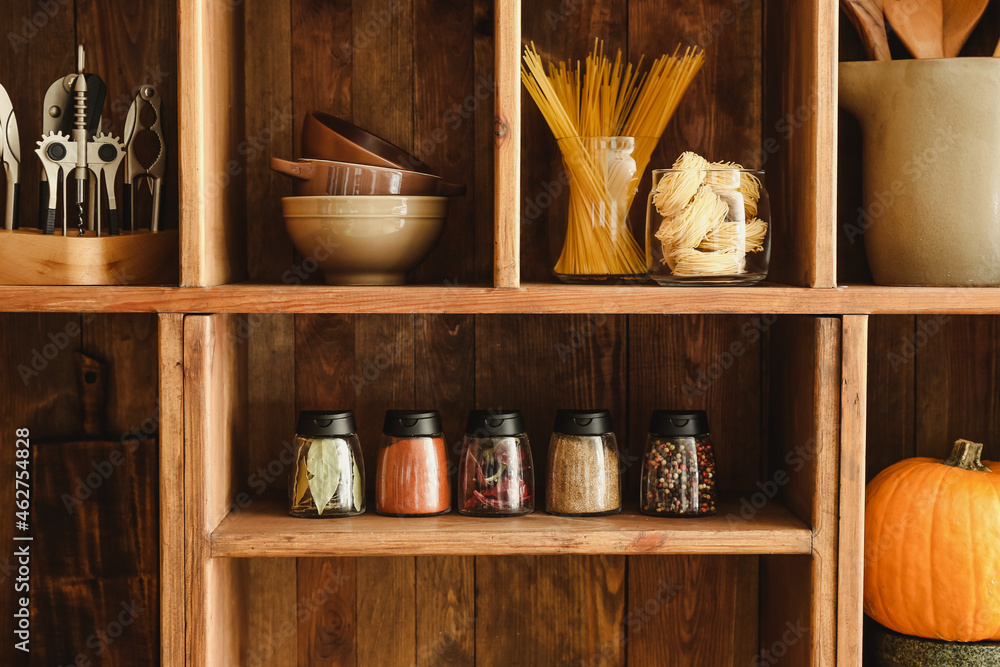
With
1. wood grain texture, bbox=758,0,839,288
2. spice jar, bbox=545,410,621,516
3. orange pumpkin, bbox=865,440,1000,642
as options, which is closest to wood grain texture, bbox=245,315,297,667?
spice jar, bbox=545,410,621,516

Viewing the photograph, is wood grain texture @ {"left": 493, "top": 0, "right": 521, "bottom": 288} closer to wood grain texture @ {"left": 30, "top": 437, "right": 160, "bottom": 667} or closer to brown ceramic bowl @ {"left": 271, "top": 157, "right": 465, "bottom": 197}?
brown ceramic bowl @ {"left": 271, "top": 157, "right": 465, "bottom": 197}

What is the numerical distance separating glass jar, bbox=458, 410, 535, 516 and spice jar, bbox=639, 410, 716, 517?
168mm

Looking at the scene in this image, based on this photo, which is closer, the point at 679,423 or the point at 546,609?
the point at 679,423

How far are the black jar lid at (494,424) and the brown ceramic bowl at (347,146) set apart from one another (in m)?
0.35

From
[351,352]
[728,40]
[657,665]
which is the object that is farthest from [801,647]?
[728,40]

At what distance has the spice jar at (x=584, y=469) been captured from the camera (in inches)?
45.0

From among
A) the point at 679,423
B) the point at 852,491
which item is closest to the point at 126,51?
the point at 679,423

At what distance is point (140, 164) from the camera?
1252 millimetres

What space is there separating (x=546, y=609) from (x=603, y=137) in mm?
742

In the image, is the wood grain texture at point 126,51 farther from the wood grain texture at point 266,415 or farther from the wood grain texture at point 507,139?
the wood grain texture at point 507,139

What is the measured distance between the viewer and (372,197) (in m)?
1.11

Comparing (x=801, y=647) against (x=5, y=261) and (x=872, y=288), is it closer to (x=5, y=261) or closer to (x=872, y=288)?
(x=872, y=288)

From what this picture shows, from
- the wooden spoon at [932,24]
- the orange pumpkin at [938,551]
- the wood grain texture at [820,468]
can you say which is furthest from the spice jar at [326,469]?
the wooden spoon at [932,24]

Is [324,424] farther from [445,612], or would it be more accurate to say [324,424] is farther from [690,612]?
[690,612]
